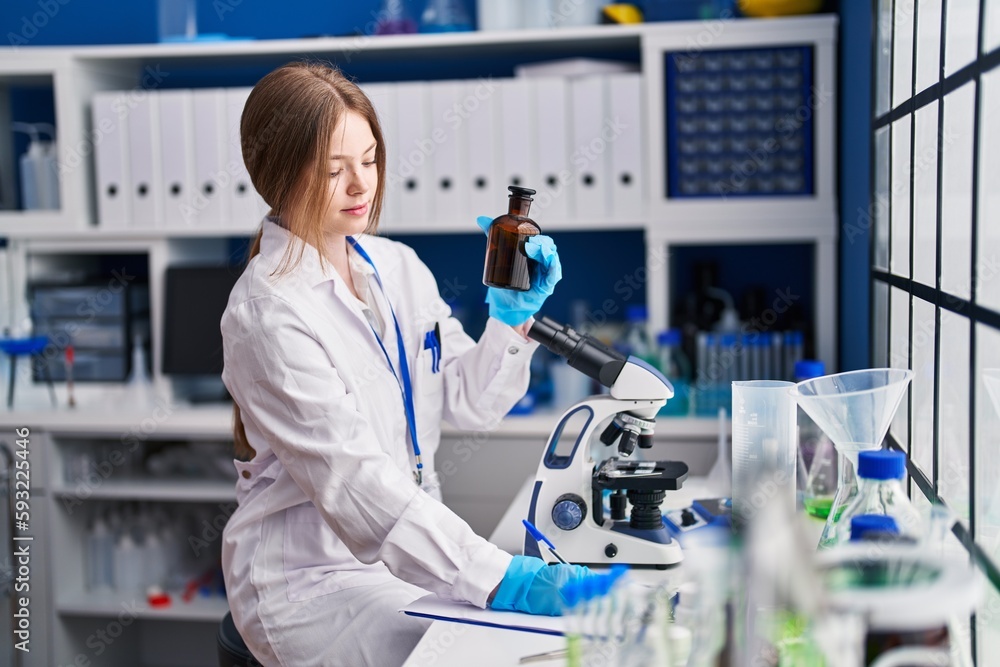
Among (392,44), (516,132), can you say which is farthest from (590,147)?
(392,44)

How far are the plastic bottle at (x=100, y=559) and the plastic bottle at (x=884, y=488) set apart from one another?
7.71 feet

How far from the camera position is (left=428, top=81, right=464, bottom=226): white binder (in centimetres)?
267

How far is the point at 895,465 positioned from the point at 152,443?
8.05 ft

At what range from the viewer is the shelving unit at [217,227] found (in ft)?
8.37

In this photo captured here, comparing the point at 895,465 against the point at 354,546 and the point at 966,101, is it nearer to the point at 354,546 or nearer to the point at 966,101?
the point at 966,101

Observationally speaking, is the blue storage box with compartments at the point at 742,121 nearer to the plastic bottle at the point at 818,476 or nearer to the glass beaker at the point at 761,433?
the plastic bottle at the point at 818,476

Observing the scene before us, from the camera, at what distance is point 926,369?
152cm

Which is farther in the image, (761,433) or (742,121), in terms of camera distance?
(742,121)

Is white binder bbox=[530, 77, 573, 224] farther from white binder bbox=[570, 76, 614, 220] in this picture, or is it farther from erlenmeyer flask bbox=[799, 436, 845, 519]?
erlenmeyer flask bbox=[799, 436, 845, 519]

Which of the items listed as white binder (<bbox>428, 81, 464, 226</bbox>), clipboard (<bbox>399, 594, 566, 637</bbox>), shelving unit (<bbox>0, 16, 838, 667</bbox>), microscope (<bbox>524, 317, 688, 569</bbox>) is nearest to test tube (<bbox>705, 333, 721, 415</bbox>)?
shelving unit (<bbox>0, 16, 838, 667</bbox>)

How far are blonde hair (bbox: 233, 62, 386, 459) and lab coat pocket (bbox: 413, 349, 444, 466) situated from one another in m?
0.30

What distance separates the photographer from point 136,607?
274 cm

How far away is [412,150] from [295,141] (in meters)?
1.19

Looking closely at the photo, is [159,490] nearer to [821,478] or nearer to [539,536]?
[539,536]
